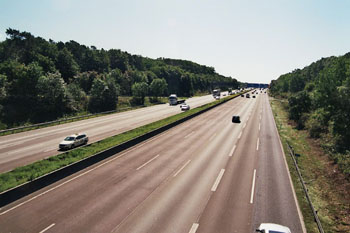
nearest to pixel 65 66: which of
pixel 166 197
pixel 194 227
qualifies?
pixel 166 197

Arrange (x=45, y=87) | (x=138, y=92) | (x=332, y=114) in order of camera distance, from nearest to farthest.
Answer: (x=332, y=114)
(x=45, y=87)
(x=138, y=92)

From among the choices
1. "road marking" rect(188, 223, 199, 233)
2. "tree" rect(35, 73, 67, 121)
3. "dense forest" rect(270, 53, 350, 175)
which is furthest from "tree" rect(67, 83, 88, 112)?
"dense forest" rect(270, 53, 350, 175)

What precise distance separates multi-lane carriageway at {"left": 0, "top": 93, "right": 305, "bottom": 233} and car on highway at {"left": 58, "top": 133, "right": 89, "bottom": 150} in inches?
267

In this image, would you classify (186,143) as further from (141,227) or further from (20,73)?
(20,73)

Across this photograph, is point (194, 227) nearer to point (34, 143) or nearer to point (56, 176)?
point (56, 176)

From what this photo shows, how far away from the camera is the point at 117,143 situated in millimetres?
23578

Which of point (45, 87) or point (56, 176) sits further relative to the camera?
point (45, 87)

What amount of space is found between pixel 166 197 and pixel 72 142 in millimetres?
16200

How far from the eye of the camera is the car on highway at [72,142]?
23453 mm

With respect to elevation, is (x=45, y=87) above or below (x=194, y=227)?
above

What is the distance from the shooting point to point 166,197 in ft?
44.4

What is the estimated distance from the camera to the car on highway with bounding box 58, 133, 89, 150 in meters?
23.5

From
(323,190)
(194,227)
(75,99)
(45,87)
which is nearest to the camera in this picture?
(194,227)

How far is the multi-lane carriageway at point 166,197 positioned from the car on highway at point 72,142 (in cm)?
678
